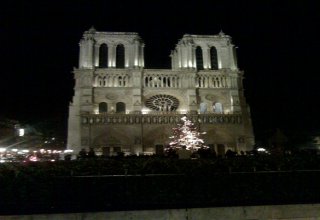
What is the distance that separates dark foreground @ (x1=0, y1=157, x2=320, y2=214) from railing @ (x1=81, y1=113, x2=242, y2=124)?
120 feet

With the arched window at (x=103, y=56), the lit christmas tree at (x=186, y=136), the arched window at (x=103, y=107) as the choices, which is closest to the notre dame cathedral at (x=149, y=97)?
the arched window at (x=103, y=107)

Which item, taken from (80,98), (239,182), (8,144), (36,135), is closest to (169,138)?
(80,98)

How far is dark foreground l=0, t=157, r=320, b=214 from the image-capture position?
36.2 ft

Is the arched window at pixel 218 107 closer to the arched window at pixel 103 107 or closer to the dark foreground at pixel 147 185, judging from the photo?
the arched window at pixel 103 107

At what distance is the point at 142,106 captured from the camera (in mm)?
52125

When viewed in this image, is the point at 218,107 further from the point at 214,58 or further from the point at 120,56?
the point at 120,56

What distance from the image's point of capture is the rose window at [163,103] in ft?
174

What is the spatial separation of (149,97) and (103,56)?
1049 cm

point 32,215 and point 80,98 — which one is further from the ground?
point 80,98

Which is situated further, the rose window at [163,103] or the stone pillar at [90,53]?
the rose window at [163,103]

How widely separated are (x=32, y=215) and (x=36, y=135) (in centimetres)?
4545

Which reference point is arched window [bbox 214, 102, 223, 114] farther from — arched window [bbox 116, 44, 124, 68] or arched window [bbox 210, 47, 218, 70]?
arched window [bbox 116, 44, 124, 68]

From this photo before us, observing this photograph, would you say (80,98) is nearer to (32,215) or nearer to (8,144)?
(8,144)

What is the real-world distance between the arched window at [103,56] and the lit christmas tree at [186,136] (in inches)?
644
